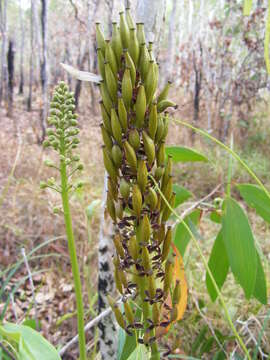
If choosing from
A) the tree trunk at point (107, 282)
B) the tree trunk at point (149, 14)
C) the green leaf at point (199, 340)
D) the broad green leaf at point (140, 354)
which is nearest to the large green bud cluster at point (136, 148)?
the broad green leaf at point (140, 354)

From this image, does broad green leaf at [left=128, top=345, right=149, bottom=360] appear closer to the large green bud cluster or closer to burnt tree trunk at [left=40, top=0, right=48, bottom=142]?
the large green bud cluster

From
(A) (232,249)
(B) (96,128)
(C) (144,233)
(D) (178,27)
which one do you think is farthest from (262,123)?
(D) (178,27)

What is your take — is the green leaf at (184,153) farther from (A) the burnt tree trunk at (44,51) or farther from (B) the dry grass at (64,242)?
(A) the burnt tree trunk at (44,51)

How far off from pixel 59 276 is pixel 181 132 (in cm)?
375

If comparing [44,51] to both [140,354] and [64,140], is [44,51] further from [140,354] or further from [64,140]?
[140,354]

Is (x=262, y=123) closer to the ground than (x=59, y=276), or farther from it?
farther from it

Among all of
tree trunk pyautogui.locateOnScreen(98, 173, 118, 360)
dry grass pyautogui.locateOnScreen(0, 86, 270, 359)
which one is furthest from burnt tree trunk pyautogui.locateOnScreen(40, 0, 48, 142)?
tree trunk pyautogui.locateOnScreen(98, 173, 118, 360)

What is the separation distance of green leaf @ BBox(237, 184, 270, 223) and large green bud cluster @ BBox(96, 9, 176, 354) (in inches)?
17.2

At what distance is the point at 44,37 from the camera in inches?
206

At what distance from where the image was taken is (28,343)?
0.55 meters

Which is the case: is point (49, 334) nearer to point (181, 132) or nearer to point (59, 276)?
point (59, 276)

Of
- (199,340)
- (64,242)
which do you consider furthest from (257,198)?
(64,242)

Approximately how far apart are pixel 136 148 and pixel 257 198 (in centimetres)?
53

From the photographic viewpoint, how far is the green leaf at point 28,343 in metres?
0.53
